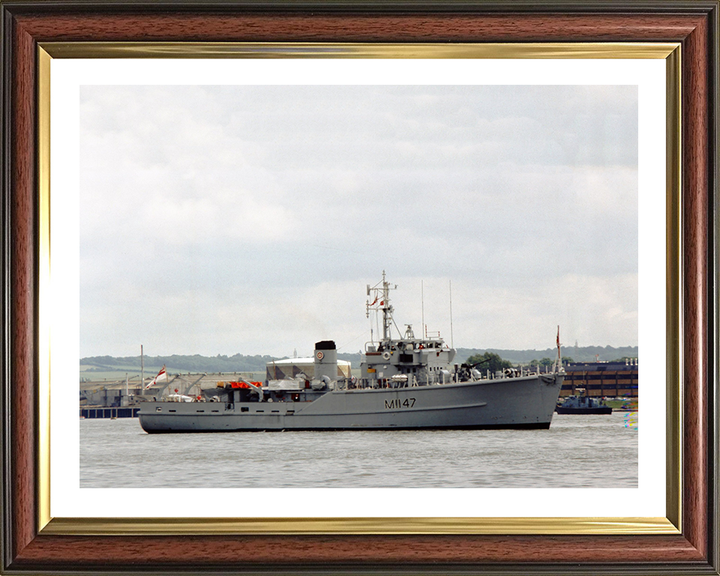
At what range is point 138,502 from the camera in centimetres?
232

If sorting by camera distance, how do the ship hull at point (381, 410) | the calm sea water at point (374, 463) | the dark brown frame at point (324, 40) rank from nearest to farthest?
1. the dark brown frame at point (324, 40)
2. the calm sea water at point (374, 463)
3. the ship hull at point (381, 410)

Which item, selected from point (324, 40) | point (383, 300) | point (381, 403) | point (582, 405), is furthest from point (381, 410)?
point (324, 40)

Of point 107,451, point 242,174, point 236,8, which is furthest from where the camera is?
point 242,174

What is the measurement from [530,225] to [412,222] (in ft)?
1.96

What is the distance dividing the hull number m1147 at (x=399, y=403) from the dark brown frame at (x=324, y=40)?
36.3 feet

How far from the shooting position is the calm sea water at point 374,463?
242 centimetres

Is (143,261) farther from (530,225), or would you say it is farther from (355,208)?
(530,225)

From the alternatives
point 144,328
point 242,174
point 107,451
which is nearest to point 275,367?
point 144,328

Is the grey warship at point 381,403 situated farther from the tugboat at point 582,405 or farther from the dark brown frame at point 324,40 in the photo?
the dark brown frame at point 324,40

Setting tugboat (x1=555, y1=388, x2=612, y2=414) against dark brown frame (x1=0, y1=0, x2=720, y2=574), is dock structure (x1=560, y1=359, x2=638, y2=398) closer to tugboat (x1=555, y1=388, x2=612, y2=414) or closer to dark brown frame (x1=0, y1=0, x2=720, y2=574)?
tugboat (x1=555, y1=388, x2=612, y2=414)

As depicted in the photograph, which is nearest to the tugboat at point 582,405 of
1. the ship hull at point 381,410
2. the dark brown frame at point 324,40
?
the dark brown frame at point 324,40

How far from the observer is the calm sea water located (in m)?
2.42

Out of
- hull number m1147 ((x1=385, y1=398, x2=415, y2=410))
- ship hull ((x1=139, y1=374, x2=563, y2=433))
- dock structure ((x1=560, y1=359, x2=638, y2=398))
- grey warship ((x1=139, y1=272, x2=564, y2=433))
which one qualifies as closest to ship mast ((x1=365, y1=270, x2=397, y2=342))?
dock structure ((x1=560, y1=359, x2=638, y2=398))

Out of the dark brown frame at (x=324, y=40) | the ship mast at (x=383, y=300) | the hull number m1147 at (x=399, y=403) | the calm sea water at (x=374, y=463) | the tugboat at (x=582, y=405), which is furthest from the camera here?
the hull number m1147 at (x=399, y=403)
